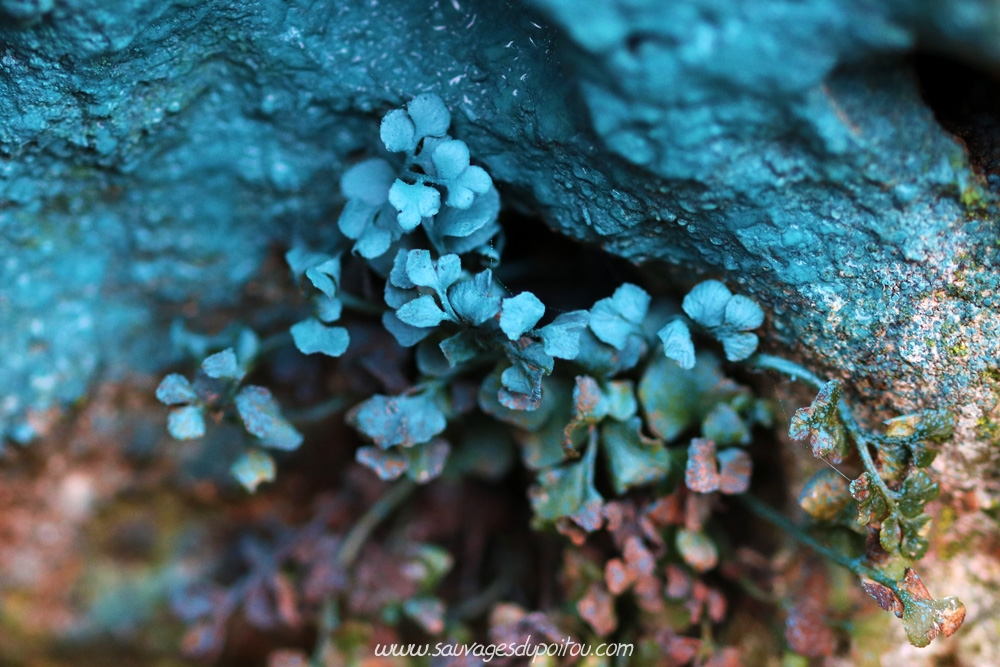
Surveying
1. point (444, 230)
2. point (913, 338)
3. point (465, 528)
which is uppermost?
→ point (913, 338)

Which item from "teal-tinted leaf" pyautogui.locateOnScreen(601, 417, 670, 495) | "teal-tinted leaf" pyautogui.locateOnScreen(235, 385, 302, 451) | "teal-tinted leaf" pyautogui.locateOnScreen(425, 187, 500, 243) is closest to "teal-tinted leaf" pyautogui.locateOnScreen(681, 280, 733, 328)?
"teal-tinted leaf" pyautogui.locateOnScreen(601, 417, 670, 495)

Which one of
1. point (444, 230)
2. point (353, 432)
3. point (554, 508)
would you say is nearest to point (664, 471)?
point (554, 508)

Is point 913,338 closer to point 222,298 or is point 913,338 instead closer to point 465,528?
point 465,528

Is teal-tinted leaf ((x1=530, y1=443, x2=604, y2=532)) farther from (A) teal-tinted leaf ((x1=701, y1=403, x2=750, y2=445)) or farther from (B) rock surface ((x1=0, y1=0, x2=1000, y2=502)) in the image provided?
(B) rock surface ((x1=0, y1=0, x2=1000, y2=502))

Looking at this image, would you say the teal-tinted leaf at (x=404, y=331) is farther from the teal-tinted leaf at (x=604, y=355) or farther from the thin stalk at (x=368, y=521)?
the thin stalk at (x=368, y=521)

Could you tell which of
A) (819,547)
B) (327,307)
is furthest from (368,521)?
(819,547)

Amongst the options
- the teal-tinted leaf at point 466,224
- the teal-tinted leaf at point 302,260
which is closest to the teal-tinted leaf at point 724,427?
the teal-tinted leaf at point 466,224
